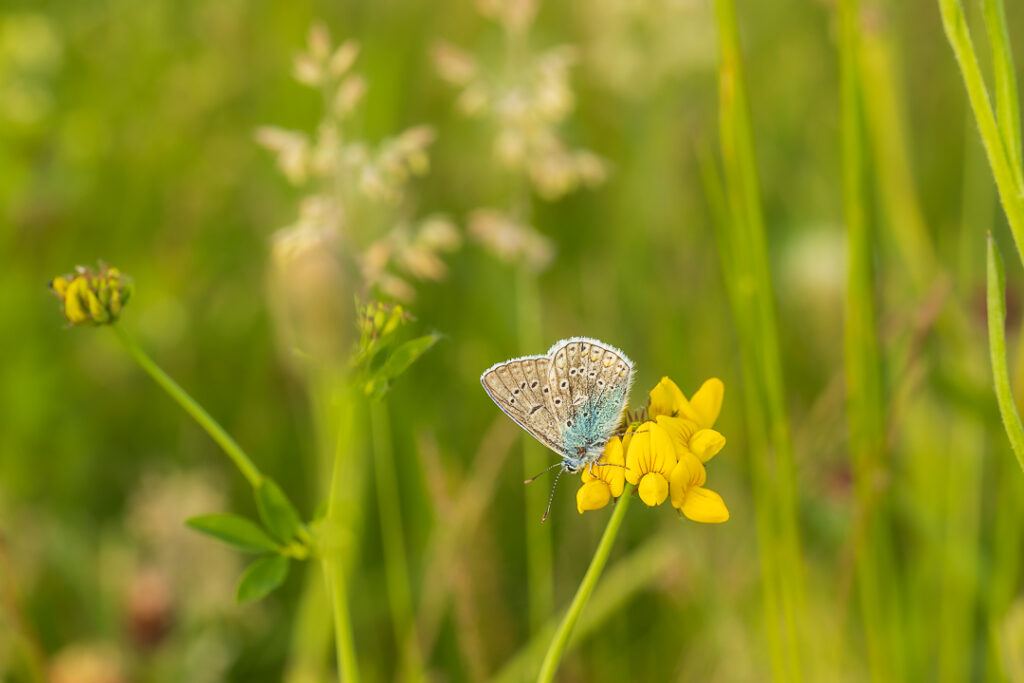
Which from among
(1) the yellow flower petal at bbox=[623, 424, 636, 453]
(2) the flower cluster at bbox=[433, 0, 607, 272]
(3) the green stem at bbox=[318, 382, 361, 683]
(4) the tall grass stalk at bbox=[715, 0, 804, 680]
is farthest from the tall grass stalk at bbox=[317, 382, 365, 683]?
(2) the flower cluster at bbox=[433, 0, 607, 272]

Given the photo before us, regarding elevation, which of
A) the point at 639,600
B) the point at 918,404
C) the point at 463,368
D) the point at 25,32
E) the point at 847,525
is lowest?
the point at 639,600

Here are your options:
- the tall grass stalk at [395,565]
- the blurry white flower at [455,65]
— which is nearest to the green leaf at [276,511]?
the tall grass stalk at [395,565]

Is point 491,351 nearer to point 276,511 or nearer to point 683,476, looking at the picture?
point 276,511

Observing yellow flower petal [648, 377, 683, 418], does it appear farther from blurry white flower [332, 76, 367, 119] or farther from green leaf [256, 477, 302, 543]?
blurry white flower [332, 76, 367, 119]

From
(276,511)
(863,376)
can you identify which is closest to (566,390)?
(276,511)

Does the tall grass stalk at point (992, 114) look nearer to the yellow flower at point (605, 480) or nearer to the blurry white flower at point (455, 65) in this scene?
the yellow flower at point (605, 480)

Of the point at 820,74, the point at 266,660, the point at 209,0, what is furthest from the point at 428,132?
the point at 820,74

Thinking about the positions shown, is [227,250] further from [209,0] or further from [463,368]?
[209,0]
